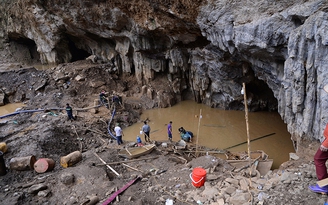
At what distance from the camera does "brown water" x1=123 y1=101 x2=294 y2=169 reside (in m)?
9.82

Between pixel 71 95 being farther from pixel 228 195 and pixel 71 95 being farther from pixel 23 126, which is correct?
pixel 228 195

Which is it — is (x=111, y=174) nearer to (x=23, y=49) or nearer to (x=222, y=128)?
(x=222, y=128)

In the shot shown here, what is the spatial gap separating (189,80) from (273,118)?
6.00 meters

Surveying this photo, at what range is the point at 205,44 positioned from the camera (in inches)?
502

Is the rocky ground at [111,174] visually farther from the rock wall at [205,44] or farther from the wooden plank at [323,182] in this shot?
→ the rock wall at [205,44]

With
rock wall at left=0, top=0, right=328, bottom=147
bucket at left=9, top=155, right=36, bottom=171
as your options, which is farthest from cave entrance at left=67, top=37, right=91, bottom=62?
bucket at left=9, top=155, right=36, bottom=171

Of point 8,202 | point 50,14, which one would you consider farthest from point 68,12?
point 8,202

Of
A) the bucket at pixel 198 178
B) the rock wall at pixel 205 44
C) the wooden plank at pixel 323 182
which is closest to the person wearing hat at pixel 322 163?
the wooden plank at pixel 323 182

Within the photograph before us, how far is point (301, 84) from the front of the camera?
610cm

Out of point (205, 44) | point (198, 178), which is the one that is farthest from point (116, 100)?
point (198, 178)

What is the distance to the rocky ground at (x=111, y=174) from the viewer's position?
15.3 ft

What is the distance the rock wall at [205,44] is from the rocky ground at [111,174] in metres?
2.10

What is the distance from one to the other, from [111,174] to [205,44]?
939cm

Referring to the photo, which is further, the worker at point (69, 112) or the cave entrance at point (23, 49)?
the cave entrance at point (23, 49)
